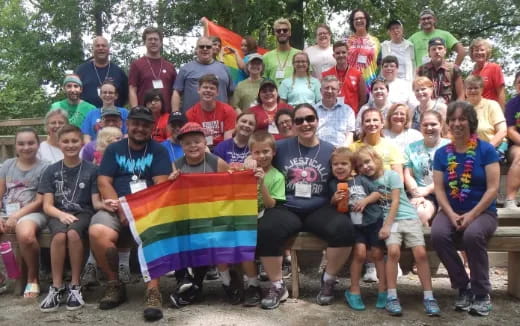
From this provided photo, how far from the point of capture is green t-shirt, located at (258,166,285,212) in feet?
15.3

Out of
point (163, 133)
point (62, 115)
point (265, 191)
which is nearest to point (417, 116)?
point (265, 191)

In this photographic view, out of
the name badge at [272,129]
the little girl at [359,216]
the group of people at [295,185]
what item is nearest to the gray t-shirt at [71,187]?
the group of people at [295,185]

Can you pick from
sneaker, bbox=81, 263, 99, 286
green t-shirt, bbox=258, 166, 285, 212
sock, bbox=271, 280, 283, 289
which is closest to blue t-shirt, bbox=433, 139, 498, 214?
green t-shirt, bbox=258, 166, 285, 212

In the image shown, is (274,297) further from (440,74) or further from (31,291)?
(440,74)

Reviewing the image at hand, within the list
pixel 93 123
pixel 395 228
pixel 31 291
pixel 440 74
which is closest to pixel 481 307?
pixel 395 228

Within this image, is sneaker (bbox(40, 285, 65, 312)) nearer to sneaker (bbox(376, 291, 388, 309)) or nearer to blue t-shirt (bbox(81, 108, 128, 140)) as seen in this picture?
→ blue t-shirt (bbox(81, 108, 128, 140))

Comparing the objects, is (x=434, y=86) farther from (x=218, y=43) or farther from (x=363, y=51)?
(x=218, y=43)

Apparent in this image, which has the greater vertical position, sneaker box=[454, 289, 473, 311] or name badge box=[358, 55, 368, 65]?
name badge box=[358, 55, 368, 65]

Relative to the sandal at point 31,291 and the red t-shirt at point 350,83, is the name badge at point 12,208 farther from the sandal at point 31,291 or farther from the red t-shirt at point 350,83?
the red t-shirt at point 350,83

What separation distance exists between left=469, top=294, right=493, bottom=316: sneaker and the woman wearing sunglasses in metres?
1.15

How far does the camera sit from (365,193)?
15.0 feet

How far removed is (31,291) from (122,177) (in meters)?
1.45

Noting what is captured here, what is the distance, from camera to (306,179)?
4703 mm

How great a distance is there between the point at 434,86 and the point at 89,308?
520cm
